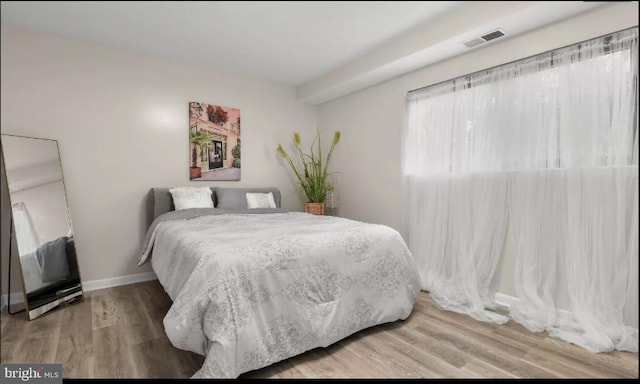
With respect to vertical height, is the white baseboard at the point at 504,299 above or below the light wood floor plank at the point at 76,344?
below

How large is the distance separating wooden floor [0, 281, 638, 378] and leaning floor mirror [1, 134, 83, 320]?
227 mm

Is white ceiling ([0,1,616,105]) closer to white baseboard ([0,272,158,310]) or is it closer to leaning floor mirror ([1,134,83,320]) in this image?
leaning floor mirror ([1,134,83,320])

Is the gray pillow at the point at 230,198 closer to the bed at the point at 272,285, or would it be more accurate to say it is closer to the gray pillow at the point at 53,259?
the bed at the point at 272,285

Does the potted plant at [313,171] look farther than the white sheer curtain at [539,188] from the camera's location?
Yes

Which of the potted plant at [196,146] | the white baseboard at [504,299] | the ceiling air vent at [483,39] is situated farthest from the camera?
the potted plant at [196,146]

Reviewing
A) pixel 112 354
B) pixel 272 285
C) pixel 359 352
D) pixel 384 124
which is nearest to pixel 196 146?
pixel 384 124

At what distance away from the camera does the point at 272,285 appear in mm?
1699

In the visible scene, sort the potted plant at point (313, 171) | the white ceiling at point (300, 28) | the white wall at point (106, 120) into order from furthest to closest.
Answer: the potted plant at point (313, 171) → the white wall at point (106, 120) → the white ceiling at point (300, 28)

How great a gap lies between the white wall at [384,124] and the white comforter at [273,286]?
1.15 meters

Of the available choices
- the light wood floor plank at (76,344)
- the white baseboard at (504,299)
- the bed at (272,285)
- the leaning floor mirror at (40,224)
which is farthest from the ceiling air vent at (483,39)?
the leaning floor mirror at (40,224)

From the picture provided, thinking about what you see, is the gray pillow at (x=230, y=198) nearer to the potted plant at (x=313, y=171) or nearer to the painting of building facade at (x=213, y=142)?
the painting of building facade at (x=213, y=142)

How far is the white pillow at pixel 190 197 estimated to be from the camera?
310 cm

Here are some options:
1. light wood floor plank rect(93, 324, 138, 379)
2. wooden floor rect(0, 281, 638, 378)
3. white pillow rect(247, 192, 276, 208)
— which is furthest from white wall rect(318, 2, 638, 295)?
light wood floor plank rect(93, 324, 138, 379)

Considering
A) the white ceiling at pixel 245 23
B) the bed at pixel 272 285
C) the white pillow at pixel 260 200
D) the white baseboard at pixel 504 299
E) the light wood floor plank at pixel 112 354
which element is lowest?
the white baseboard at pixel 504 299
